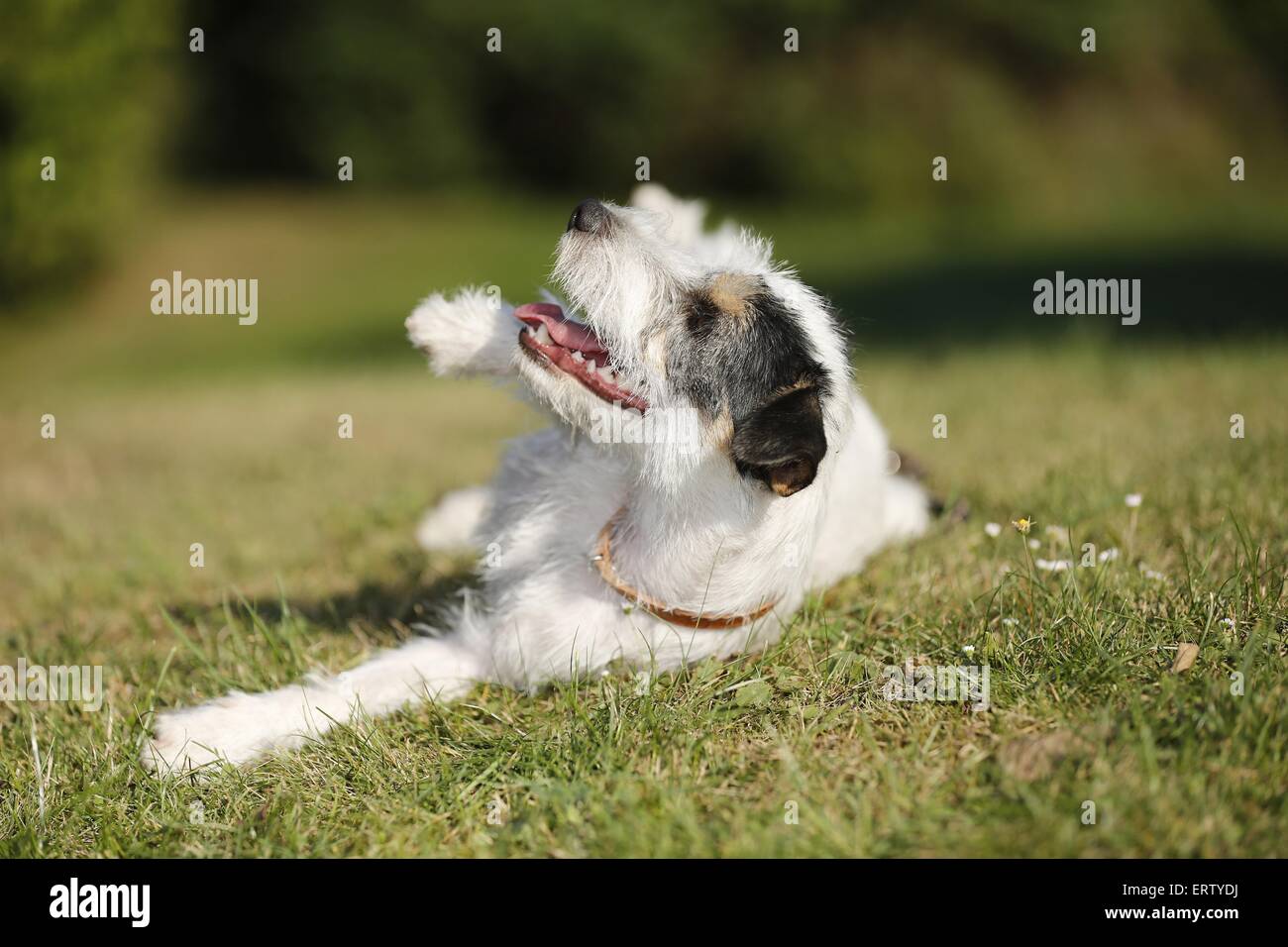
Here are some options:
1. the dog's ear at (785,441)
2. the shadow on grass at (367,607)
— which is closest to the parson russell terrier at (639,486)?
the dog's ear at (785,441)

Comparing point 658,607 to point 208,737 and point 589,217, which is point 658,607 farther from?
point 208,737

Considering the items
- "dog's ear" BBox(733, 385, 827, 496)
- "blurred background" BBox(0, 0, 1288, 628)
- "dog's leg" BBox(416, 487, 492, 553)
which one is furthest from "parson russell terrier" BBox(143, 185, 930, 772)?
"dog's leg" BBox(416, 487, 492, 553)

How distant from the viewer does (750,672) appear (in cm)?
307

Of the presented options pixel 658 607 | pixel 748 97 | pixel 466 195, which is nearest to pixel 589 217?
pixel 658 607

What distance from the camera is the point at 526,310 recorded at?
3309 mm

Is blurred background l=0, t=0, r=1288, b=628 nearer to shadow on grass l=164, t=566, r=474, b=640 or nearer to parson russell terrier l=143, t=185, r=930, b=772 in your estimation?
parson russell terrier l=143, t=185, r=930, b=772

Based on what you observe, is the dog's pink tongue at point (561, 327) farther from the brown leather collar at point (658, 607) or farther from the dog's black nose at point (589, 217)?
the brown leather collar at point (658, 607)

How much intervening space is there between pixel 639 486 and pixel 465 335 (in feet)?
2.63

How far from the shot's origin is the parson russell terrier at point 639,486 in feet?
9.71

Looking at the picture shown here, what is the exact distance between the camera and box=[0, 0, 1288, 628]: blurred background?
23.1 feet

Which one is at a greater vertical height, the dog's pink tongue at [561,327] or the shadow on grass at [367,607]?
the dog's pink tongue at [561,327]

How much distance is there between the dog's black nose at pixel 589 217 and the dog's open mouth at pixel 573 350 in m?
0.31

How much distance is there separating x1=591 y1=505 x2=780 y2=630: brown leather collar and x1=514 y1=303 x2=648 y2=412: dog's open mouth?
0.47m
